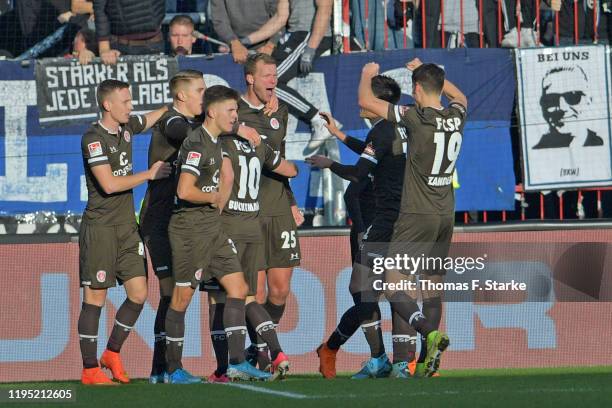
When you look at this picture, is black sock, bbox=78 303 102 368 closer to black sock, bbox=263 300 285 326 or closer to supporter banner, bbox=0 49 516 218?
black sock, bbox=263 300 285 326

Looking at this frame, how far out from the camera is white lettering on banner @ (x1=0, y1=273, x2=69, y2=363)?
39.4 ft

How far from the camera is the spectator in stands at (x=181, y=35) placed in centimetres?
1263

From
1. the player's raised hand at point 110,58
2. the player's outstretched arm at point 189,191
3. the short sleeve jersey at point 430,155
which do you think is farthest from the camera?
the player's raised hand at point 110,58

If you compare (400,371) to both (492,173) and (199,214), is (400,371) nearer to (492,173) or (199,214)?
(199,214)

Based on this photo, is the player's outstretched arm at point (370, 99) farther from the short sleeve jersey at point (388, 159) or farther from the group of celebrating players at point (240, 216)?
the short sleeve jersey at point (388, 159)

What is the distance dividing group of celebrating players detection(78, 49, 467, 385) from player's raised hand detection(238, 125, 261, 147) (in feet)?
0.04

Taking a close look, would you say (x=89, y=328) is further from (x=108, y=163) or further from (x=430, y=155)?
(x=430, y=155)

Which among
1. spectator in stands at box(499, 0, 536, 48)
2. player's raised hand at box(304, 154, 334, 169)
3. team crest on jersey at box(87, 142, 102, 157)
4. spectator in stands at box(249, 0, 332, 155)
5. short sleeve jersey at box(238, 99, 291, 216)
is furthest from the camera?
spectator in stands at box(499, 0, 536, 48)

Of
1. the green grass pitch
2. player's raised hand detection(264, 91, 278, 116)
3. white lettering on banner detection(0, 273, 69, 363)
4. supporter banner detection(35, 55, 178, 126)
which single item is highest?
supporter banner detection(35, 55, 178, 126)

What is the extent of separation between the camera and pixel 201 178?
9.02 m

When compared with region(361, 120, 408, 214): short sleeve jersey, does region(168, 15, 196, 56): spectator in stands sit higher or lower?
higher

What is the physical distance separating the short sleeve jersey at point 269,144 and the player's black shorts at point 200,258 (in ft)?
3.43

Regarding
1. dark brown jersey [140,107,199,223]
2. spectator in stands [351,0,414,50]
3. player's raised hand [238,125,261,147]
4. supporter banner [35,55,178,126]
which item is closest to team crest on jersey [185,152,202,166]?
player's raised hand [238,125,261,147]

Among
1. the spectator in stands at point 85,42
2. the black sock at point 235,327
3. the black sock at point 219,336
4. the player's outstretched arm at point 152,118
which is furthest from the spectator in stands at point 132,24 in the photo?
the black sock at point 235,327
